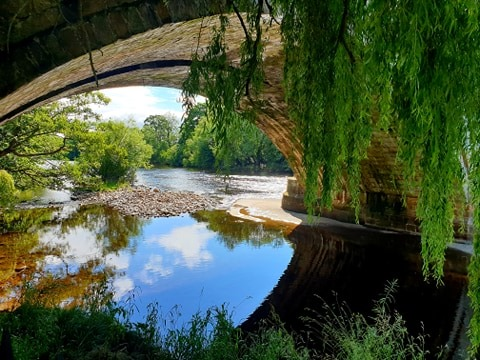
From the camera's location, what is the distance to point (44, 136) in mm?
8828

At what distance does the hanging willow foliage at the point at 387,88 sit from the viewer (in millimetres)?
1200

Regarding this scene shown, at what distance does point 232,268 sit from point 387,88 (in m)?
6.55

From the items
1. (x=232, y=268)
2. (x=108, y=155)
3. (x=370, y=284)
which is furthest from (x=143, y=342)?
(x=108, y=155)

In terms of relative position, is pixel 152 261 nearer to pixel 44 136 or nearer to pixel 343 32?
pixel 44 136

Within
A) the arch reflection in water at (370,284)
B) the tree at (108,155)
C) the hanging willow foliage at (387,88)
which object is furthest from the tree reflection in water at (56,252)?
the hanging willow foliage at (387,88)

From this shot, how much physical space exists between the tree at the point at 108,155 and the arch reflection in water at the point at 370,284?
5.72m

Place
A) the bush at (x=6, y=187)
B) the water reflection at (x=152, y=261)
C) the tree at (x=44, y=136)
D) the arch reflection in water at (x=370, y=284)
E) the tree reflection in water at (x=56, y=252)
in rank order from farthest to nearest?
1. the bush at (x=6, y=187)
2. the tree at (x=44, y=136)
3. the water reflection at (x=152, y=261)
4. the tree reflection in water at (x=56, y=252)
5. the arch reflection in water at (x=370, y=284)

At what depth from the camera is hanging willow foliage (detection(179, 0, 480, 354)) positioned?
1.20 metres

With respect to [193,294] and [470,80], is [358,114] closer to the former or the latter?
[470,80]

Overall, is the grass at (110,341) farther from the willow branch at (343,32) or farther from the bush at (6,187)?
the bush at (6,187)

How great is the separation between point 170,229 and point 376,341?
8427 millimetres

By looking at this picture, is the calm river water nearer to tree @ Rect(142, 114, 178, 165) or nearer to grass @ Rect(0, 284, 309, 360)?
grass @ Rect(0, 284, 309, 360)

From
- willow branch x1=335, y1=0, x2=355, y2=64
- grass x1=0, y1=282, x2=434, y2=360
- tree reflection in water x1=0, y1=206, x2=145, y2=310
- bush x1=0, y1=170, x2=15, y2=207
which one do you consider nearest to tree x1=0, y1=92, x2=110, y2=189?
bush x1=0, y1=170, x2=15, y2=207

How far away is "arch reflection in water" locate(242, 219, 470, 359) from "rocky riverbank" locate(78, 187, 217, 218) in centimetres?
557
